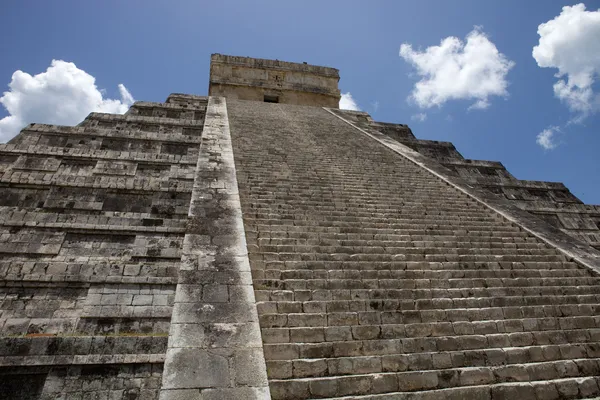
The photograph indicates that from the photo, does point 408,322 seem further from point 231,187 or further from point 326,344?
point 231,187

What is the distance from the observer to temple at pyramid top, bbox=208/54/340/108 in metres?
17.4

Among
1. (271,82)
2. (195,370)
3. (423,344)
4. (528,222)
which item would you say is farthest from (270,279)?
(271,82)

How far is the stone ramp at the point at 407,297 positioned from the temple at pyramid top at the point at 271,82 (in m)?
11.0

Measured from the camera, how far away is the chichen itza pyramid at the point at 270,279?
3285 mm

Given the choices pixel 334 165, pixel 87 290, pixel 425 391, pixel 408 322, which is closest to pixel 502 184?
pixel 334 165

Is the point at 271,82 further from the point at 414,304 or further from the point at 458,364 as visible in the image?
the point at 458,364

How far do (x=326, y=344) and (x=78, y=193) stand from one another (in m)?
6.01

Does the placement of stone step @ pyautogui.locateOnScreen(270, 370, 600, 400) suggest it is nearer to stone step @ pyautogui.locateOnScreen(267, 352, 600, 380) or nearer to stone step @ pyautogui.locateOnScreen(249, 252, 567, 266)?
stone step @ pyautogui.locateOnScreen(267, 352, 600, 380)

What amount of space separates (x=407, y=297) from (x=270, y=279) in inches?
66.5

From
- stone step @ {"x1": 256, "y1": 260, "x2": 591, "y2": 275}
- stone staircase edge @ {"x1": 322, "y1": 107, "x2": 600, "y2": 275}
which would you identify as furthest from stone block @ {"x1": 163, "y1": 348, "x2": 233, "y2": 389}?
stone staircase edge @ {"x1": 322, "y1": 107, "x2": 600, "y2": 275}

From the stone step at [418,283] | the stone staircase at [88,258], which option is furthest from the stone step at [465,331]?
the stone staircase at [88,258]

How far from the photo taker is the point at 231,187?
20.6ft

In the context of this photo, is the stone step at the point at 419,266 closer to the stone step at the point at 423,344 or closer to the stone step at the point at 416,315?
the stone step at the point at 416,315

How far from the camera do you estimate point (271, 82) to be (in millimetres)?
17922
